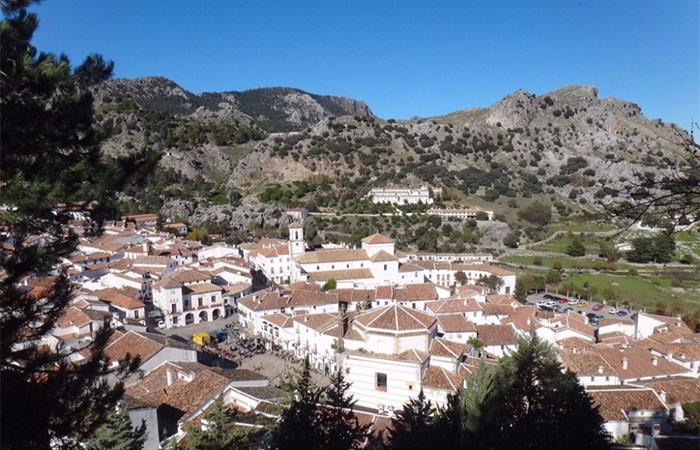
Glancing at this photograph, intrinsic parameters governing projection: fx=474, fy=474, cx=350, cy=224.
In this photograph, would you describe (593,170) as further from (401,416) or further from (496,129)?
(401,416)

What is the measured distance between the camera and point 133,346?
19375 mm

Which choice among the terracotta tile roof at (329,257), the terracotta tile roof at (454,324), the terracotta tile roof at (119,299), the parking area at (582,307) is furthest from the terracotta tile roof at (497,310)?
the terracotta tile roof at (119,299)

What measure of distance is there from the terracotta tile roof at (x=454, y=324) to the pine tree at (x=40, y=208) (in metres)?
20.5

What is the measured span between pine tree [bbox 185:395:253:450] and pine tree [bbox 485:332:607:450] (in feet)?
15.4

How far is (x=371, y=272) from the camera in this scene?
35.7 meters

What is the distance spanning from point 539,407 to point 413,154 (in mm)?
76945

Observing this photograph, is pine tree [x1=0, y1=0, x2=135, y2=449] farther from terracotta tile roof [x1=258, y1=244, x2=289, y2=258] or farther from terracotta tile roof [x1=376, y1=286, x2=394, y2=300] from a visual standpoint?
terracotta tile roof [x1=258, y1=244, x2=289, y2=258]

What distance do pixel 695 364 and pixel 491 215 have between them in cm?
4337

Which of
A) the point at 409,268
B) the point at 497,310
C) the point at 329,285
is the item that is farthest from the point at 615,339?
the point at 329,285

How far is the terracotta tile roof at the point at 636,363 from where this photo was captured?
65.7 ft

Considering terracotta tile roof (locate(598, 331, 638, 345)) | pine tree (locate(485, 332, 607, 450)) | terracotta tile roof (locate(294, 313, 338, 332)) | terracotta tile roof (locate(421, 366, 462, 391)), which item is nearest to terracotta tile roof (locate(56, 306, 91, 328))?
terracotta tile roof (locate(294, 313, 338, 332))

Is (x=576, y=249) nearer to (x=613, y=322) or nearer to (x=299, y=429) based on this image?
(x=613, y=322)

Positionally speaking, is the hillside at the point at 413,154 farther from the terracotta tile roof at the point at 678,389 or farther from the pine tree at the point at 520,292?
the terracotta tile roof at the point at 678,389

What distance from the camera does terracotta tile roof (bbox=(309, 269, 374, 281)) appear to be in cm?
3516
